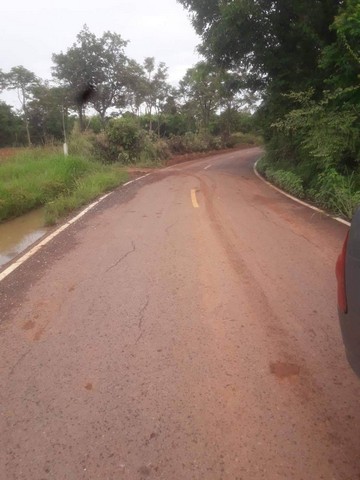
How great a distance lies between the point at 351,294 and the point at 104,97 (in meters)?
33.4

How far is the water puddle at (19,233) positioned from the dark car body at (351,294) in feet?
18.0

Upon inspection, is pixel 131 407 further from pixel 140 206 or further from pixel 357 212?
pixel 140 206

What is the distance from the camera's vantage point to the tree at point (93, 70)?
2928 cm

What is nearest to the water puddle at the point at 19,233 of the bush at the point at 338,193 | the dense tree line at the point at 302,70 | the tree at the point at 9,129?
the bush at the point at 338,193

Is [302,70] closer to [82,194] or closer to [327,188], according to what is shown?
[327,188]

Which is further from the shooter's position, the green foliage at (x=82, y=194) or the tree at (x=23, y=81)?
the tree at (x=23, y=81)

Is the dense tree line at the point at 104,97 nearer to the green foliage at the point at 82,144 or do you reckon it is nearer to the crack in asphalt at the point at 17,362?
the green foliage at the point at 82,144

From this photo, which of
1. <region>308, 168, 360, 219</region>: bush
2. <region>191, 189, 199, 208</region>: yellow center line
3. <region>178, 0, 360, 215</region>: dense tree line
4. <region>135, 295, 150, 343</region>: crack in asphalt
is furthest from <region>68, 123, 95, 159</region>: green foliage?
<region>135, 295, 150, 343</region>: crack in asphalt

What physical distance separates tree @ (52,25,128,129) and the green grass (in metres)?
17.5

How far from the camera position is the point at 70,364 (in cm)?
296

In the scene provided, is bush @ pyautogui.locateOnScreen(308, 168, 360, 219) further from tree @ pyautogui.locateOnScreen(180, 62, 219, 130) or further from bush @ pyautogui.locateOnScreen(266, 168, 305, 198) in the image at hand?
tree @ pyautogui.locateOnScreen(180, 62, 219, 130)

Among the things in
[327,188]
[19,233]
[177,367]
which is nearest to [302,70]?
[327,188]

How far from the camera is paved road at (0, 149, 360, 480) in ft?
6.86

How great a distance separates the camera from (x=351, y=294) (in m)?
1.94
